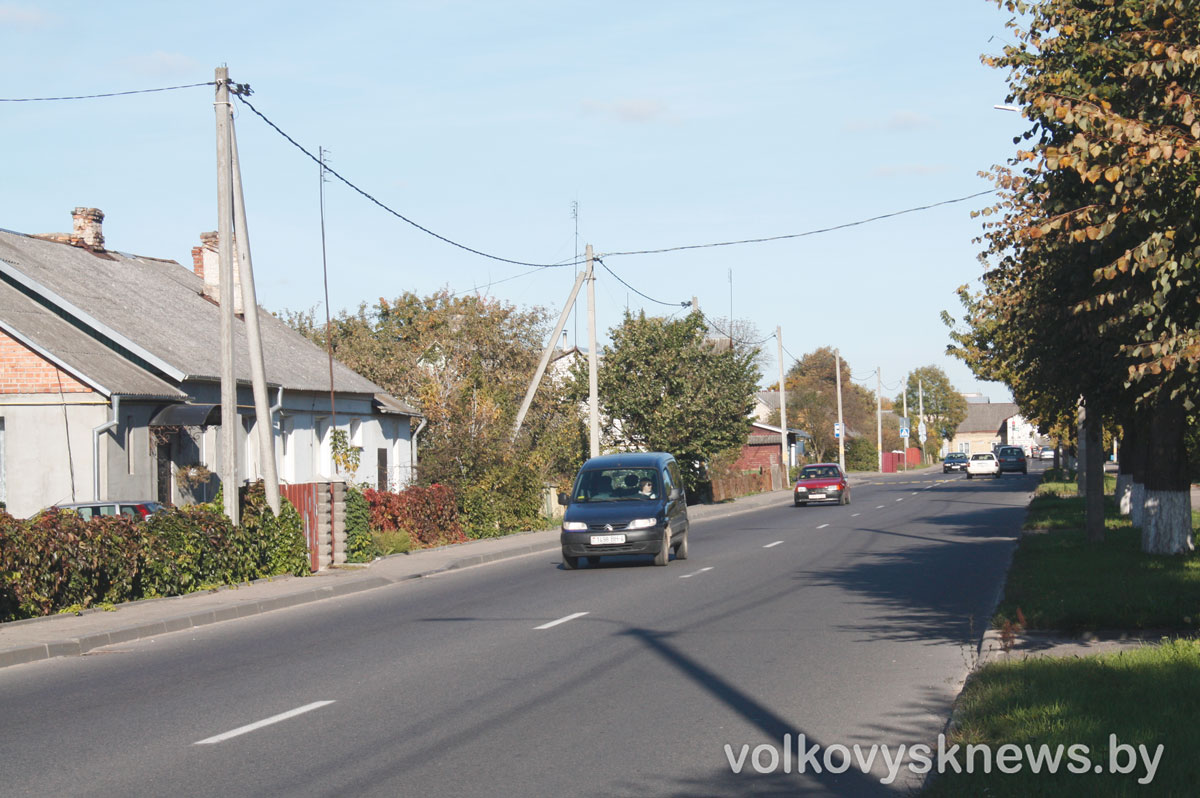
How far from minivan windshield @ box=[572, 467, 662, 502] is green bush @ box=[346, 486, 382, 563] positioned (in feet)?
13.1

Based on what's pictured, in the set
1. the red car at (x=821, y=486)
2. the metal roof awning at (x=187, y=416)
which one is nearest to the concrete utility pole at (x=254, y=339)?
the metal roof awning at (x=187, y=416)

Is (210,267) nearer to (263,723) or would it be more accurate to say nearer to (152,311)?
(152,311)

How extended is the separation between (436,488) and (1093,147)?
21.5 meters

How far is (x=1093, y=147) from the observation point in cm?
760

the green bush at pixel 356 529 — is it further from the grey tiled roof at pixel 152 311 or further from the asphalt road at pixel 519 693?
the grey tiled roof at pixel 152 311

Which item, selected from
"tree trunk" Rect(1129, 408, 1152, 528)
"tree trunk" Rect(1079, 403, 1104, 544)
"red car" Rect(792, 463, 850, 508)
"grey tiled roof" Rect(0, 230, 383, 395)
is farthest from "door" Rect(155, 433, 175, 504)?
"red car" Rect(792, 463, 850, 508)

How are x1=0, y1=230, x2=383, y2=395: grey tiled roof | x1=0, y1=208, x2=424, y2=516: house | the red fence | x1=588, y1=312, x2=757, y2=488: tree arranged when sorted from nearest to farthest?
the red fence < x1=0, y1=208, x2=424, y2=516: house < x1=0, y1=230, x2=383, y2=395: grey tiled roof < x1=588, y1=312, x2=757, y2=488: tree

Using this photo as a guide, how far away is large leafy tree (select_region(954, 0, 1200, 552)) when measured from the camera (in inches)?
305

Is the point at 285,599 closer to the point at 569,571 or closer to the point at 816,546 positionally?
the point at 569,571

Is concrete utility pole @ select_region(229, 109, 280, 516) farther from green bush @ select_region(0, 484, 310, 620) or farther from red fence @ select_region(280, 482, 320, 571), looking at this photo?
red fence @ select_region(280, 482, 320, 571)

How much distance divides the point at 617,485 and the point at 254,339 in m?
6.63

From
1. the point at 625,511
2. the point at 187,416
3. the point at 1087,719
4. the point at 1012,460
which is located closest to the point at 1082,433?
the point at 625,511

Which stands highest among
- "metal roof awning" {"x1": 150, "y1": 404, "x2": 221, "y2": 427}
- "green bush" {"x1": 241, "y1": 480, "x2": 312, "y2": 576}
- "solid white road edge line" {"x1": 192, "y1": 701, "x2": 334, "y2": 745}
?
"metal roof awning" {"x1": 150, "y1": 404, "x2": 221, "y2": 427}

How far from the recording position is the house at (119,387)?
23.0m
